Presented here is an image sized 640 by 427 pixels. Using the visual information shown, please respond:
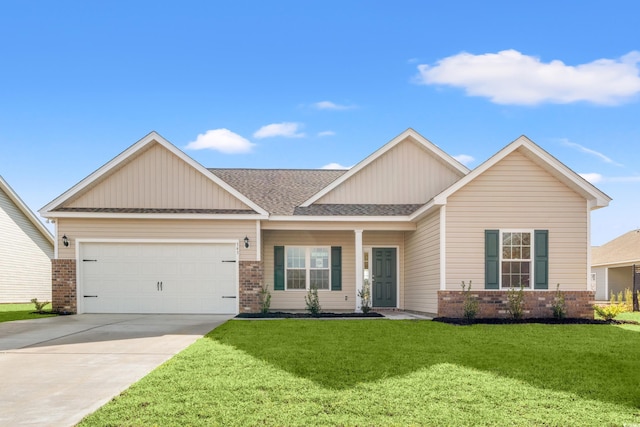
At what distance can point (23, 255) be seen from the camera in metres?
27.7

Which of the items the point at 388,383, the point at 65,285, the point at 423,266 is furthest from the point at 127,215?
the point at 388,383

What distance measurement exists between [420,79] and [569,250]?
24.4 ft

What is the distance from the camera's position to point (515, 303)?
14984 mm

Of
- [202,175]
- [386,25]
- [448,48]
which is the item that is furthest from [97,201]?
[448,48]

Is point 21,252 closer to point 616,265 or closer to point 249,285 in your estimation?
point 249,285

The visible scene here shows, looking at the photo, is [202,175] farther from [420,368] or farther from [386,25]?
[420,368]

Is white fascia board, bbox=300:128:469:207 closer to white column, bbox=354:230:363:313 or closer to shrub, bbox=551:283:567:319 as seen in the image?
white column, bbox=354:230:363:313

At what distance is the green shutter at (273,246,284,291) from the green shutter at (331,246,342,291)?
1753 mm

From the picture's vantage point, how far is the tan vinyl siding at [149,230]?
56.6 ft

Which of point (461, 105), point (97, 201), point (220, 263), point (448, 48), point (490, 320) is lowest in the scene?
point (490, 320)

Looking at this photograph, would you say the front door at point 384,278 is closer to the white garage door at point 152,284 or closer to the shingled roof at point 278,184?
the shingled roof at point 278,184

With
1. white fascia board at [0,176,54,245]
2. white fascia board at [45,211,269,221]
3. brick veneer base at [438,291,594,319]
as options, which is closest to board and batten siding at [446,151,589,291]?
brick veneer base at [438,291,594,319]

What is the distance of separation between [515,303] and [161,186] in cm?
1101

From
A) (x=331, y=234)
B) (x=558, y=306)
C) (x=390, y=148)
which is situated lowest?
(x=558, y=306)
